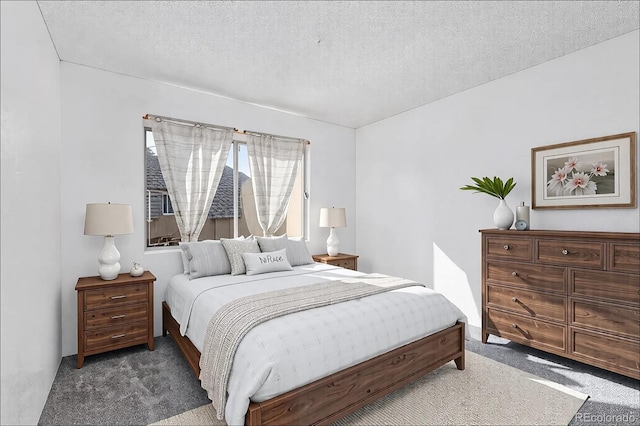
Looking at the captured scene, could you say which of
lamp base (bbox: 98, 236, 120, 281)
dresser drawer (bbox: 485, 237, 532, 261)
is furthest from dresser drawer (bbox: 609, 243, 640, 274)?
lamp base (bbox: 98, 236, 120, 281)

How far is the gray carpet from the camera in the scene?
2098 mm

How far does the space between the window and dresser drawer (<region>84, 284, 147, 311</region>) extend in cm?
73

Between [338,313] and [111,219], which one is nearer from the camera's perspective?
[338,313]

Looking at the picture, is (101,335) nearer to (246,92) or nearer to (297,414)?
(297,414)

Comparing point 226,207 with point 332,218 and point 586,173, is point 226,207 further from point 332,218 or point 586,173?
point 586,173

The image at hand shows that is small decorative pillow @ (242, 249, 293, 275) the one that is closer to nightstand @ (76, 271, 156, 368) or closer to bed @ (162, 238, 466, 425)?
bed @ (162, 238, 466, 425)

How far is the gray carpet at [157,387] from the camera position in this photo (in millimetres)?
2098

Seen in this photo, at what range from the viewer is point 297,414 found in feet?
5.76

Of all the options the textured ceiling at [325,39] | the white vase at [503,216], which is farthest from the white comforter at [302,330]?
the textured ceiling at [325,39]

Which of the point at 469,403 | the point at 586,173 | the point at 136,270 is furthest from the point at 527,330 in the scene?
the point at 136,270

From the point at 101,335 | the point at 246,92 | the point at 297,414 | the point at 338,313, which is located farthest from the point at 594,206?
the point at 101,335

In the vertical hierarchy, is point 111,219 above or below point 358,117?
below

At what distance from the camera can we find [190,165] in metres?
3.75

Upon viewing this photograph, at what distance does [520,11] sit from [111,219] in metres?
3.74
